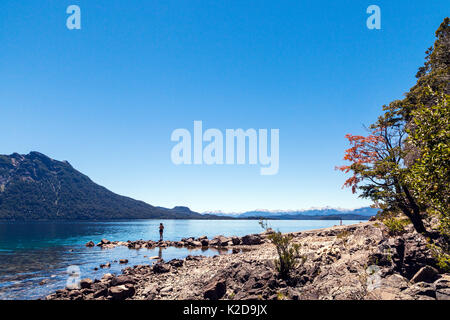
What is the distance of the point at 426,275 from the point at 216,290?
9.66 metres

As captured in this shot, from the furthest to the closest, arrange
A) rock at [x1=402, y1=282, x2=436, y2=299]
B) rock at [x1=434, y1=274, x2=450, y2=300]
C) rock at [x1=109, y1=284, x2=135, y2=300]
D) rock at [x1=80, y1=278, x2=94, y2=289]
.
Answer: rock at [x1=80, y1=278, x2=94, y2=289] → rock at [x1=109, y1=284, x2=135, y2=300] → rock at [x1=402, y1=282, x2=436, y2=299] → rock at [x1=434, y1=274, x2=450, y2=300]

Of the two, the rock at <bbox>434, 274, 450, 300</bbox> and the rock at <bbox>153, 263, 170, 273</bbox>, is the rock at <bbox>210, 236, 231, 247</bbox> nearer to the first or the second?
the rock at <bbox>153, 263, 170, 273</bbox>

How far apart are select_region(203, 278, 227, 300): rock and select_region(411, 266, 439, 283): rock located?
887cm

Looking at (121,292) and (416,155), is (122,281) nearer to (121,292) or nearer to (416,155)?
(121,292)

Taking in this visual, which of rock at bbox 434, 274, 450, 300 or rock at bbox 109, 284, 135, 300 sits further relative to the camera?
rock at bbox 109, 284, 135, 300

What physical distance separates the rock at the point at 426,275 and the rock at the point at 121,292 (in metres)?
15.5

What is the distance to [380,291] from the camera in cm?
959

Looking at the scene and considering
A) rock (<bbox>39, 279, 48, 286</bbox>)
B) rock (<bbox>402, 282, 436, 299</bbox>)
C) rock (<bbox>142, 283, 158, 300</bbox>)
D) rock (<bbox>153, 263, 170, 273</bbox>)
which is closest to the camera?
rock (<bbox>402, 282, 436, 299</bbox>)

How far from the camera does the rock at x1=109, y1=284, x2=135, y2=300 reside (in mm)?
14797

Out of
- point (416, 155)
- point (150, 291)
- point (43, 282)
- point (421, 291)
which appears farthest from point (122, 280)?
point (416, 155)

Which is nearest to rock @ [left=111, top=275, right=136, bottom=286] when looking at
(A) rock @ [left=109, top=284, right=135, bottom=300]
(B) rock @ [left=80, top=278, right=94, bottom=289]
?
(A) rock @ [left=109, top=284, right=135, bottom=300]
